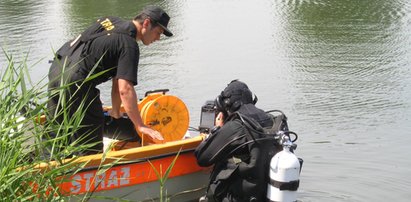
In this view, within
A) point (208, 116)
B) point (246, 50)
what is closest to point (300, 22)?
point (246, 50)

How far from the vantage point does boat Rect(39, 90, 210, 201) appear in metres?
5.25

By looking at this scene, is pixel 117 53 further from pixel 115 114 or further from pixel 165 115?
pixel 165 115

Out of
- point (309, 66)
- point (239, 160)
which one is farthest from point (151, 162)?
point (309, 66)

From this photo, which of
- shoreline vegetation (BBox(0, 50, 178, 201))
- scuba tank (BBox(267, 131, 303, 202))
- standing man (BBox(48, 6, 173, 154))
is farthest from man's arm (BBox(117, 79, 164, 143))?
shoreline vegetation (BBox(0, 50, 178, 201))

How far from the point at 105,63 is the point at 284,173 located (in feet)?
4.84

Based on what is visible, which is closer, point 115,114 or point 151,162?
point 151,162

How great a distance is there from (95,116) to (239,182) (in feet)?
3.78

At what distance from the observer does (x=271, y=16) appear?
17.9 metres

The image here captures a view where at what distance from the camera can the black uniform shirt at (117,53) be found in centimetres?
505

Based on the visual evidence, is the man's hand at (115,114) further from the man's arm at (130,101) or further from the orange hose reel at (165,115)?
the man's arm at (130,101)

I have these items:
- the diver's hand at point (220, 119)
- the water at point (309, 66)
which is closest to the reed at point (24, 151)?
the water at point (309, 66)

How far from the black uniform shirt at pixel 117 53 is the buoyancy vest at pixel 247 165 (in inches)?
32.9

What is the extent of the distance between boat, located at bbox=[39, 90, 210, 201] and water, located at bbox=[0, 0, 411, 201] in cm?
95

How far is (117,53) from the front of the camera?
5.08 metres
